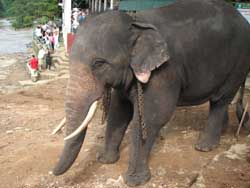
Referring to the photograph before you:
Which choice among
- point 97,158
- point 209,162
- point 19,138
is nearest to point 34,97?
point 19,138

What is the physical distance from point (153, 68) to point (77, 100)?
2.89ft

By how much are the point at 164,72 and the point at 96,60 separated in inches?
34.3

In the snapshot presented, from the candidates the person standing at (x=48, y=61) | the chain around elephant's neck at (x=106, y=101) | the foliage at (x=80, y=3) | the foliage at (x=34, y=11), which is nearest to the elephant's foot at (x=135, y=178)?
the chain around elephant's neck at (x=106, y=101)

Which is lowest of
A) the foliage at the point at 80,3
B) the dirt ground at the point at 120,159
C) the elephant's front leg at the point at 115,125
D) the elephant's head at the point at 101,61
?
the foliage at the point at 80,3

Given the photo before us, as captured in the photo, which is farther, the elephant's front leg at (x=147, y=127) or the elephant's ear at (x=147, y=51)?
the elephant's front leg at (x=147, y=127)

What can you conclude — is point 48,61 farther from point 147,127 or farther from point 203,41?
point 147,127

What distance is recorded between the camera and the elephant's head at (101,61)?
3959 mm

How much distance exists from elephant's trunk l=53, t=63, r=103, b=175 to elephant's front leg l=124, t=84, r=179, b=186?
2.30 feet

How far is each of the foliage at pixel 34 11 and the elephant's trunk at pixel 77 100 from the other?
27.4 m

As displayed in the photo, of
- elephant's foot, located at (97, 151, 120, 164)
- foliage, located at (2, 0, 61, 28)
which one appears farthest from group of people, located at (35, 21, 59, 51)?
elephant's foot, located at (97, 151, 120, 164)

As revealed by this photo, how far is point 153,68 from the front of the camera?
4.22 m

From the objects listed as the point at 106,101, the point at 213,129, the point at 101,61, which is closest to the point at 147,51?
the point at 101,61

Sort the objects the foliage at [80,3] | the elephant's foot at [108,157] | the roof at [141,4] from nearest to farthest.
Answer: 1. the elephant's foot at [108,157]
2. the roof at [141,4]
3. the foliage at [80,3]

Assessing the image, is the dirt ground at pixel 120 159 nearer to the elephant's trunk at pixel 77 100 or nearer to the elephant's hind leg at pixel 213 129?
the elephant's hind leg at pixel 213 129
